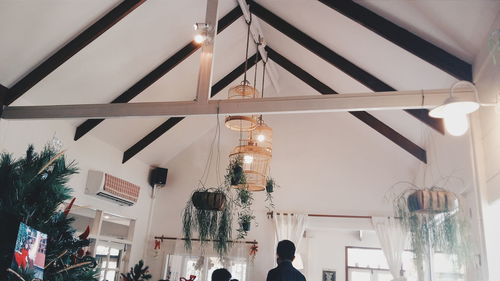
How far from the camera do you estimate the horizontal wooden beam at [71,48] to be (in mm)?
4500

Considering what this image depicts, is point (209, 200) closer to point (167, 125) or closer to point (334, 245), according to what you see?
point (167, 125)

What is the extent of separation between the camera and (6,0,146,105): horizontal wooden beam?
177 inches

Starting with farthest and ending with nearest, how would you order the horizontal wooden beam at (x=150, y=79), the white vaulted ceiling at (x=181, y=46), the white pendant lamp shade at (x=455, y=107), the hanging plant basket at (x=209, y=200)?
the horizontal wooden beam at (x=150, y=79)
the hanging plant basket at (x=209, y=200)
the white vaulted ceiling at (x=181, y=46)
the white pendant lamp shade at (x=455, y=107)

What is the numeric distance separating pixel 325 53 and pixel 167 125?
9.98 feet

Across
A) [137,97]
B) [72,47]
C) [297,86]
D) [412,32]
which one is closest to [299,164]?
[297,86]

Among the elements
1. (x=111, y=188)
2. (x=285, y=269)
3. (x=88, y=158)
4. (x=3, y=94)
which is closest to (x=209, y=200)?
(x=285, y=269)

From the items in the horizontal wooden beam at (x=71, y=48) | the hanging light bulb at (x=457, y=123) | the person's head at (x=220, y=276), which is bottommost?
the person's head at (x=220, y=276)

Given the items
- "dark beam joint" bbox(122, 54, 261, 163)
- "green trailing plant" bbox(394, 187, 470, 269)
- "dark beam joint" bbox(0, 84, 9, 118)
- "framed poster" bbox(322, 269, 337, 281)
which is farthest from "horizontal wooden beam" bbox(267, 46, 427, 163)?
"dark beam joint" bbox(0, 84, 9, 118)

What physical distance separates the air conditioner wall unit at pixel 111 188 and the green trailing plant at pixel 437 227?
4342mm

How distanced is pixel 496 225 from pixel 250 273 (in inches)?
169

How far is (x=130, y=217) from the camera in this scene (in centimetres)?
707

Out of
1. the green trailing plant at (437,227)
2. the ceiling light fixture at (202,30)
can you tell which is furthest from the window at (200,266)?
the ceiling light fixture at (202,30)

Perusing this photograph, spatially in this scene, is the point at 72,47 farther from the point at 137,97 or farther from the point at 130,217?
the point at 130,217

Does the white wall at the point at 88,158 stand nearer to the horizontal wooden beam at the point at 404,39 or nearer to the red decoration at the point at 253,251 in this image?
the red decoration at the point at 253,251
